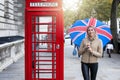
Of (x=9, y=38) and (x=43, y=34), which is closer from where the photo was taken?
(x=43, y=34)

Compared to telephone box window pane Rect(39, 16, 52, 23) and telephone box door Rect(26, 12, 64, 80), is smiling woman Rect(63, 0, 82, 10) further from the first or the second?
telephone box door Rect(26, 12, 64, 80)

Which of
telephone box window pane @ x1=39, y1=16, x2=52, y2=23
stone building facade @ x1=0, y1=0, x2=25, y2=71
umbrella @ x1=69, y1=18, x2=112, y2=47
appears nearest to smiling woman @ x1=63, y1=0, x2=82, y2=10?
stone building facade @ x1=0, y1=0, x2=25, y2=71

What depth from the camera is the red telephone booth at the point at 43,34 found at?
9141 mm

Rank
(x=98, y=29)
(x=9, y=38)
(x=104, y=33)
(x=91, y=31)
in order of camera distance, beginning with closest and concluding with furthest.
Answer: (x=91, y=31) < (x=104, y=33) < (x=98, y=29) < (x=9, y=38)

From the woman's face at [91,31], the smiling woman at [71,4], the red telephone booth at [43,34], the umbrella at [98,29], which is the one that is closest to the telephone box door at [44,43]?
the red telephone booth at [43,34]

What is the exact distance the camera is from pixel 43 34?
9.24 metres

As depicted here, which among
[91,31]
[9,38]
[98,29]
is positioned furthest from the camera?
[9,38]

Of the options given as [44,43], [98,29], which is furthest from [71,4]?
[44,43]

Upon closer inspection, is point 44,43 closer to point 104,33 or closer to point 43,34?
point 43,34

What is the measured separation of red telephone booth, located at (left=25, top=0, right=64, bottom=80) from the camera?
9.14 meters

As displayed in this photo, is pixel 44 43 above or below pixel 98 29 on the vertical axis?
below

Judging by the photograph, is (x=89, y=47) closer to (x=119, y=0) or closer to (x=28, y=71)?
(x=28, y=71)

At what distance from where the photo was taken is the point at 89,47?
9.04 meters

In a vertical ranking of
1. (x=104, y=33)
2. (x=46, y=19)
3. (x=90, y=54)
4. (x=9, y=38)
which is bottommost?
(x=9, y=38)
